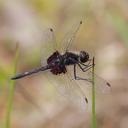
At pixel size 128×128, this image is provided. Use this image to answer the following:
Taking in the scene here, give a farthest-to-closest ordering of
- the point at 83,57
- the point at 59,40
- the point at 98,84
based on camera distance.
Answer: the point at 59,40, the point at 83,57, the point at 98,84

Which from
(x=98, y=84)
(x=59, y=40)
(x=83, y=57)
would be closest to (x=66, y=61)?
(x=83, y=57)

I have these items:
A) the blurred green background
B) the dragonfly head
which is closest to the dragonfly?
the dragonfly head

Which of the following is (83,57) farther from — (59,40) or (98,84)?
(59,40)

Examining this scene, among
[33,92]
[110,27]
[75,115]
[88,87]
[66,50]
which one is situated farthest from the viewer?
[110,27]

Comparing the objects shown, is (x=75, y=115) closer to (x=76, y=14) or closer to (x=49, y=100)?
(x=49, y=100)

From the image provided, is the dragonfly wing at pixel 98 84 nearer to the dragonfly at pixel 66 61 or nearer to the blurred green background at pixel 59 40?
the dragonfly at pixel 66 61

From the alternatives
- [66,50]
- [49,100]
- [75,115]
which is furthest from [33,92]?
[66,50]

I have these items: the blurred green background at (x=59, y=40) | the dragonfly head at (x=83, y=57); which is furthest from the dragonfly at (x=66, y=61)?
the blurred green background at (x=59, y=40)

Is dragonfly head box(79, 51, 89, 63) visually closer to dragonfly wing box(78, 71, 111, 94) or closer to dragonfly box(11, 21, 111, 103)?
dragonfly box(11, 21, 111, 103)
